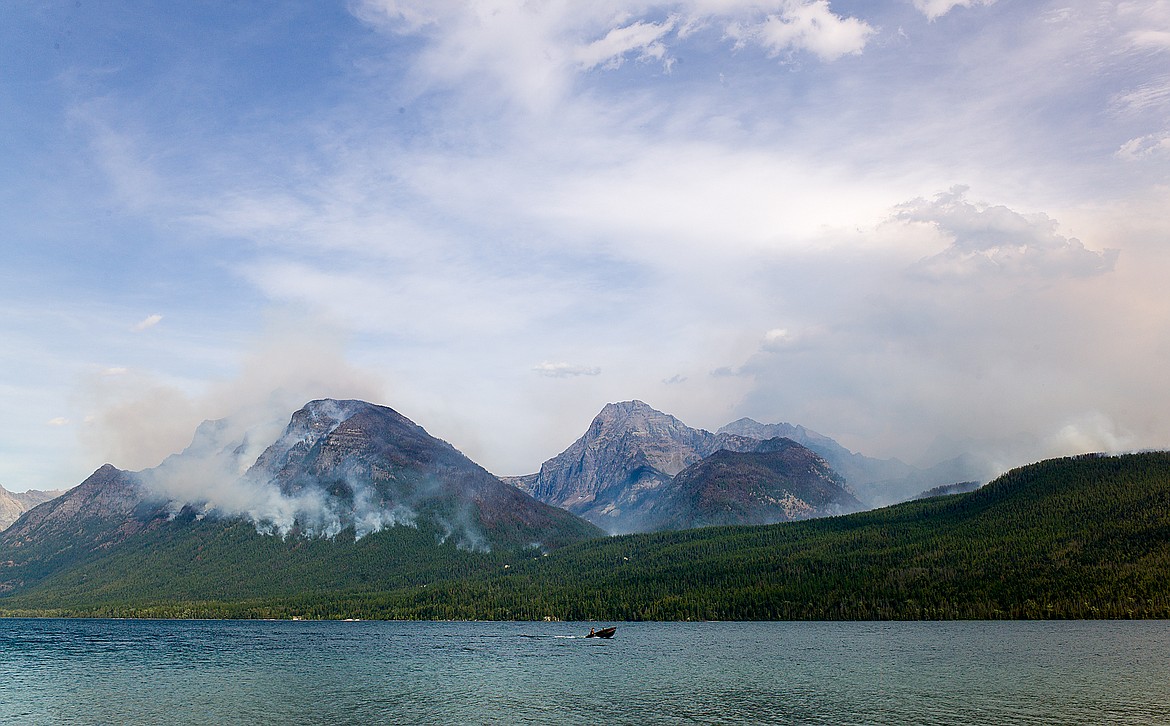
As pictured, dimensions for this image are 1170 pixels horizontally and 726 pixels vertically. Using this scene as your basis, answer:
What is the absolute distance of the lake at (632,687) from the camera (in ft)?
334

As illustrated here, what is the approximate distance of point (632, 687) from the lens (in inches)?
5098

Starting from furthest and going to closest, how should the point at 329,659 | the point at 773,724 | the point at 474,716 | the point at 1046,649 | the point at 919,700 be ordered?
the point at 329,659
the point at 1046,649
the point at 919,700
the point at 474,716
the point at 773,724

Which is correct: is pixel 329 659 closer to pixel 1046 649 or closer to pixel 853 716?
pixel 853 716

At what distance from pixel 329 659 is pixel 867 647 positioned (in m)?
134

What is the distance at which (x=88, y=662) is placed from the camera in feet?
611

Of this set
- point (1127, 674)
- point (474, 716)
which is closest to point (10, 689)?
point (474, 716)

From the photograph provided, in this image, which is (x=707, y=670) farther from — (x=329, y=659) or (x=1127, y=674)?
(x=329, y=659)

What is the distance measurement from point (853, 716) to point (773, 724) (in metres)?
12.9

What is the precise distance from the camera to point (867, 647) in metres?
193

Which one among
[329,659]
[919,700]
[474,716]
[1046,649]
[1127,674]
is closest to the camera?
[474,716]

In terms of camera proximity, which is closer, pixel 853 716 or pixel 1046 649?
pixel 853 716

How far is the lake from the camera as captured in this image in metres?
102

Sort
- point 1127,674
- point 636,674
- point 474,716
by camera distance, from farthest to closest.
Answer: point 636,674, point 1127,674, point 474,716

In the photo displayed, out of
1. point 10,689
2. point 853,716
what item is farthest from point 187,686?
point 853,716
